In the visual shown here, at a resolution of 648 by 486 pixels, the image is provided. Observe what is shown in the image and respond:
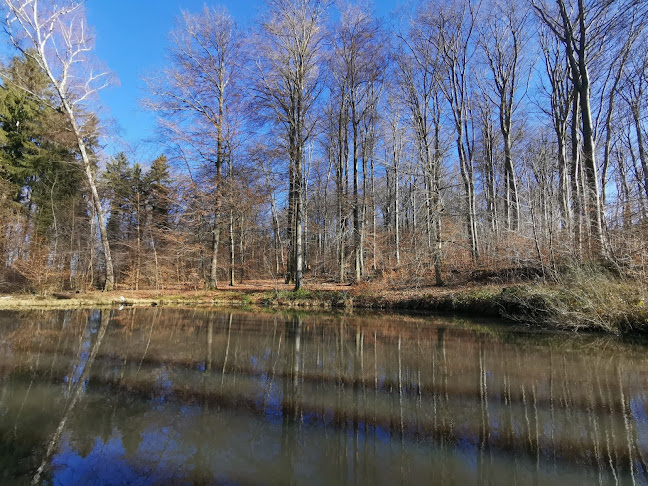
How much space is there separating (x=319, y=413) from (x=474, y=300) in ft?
35.1

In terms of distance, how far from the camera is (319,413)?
350 centimetres

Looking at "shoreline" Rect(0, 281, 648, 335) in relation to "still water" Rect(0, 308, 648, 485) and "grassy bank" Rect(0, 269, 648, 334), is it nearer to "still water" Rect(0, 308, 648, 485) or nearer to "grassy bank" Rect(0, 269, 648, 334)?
"grassy bank" Rect(0, 269, 648, 334)

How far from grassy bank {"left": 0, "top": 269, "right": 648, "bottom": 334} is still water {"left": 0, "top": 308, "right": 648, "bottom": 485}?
133 cm

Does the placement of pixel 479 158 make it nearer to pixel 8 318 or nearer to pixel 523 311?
pixel 523 311

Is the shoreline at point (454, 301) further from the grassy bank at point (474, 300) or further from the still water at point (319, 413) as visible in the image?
the still water at point (319, 413)

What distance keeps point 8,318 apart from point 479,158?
28.0 meters

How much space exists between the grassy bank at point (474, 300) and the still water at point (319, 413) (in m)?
1.33

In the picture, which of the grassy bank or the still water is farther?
the grassy bank

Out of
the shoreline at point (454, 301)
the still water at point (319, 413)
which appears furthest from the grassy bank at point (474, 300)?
the still water at point (319, 413)

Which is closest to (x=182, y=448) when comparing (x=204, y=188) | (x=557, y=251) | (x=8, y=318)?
(x=8, y=318)

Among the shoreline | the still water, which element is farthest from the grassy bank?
the still water

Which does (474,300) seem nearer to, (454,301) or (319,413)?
(454,301)

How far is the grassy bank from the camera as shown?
792 cm

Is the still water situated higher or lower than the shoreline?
lower
